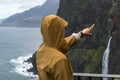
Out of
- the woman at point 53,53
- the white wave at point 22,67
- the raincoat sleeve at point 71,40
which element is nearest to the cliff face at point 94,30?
the white wave at point 22,67

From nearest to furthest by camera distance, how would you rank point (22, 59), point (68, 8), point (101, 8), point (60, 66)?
point (60, 66)
point (101, 8)
point (68, 8)
point (22, 59)

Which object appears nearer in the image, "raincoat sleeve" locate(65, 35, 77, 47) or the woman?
the woman

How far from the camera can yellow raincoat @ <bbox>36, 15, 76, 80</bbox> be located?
3727mm

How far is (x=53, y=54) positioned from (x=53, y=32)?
8.1 inches

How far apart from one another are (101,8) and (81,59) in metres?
14.3

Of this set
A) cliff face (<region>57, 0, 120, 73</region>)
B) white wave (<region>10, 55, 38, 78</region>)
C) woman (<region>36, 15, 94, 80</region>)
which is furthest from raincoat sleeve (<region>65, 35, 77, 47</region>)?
white wave (<region>10, 55, 38, 78</region>)

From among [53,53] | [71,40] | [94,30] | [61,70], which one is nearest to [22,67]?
[94,30]

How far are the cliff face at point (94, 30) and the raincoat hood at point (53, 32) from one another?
164 feet

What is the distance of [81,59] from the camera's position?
66312mm

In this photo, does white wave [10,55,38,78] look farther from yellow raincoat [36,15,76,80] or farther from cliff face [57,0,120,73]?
yellow raincoat [36,15,76,80]

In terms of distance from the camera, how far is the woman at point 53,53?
12.2 feet

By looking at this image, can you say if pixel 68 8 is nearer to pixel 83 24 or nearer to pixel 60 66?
pixel 83 24

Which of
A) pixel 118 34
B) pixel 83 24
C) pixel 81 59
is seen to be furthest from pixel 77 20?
pixel 118 34

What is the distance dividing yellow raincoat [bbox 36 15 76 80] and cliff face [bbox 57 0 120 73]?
49954 mm
